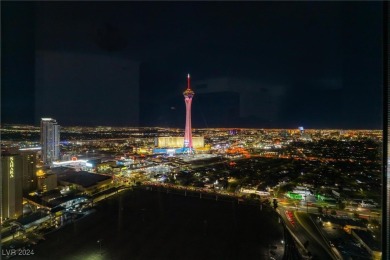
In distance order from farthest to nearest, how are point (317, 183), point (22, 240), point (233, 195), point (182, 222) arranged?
point (317, 183)
point (233, 195)
point (182, 222)
point (22, 240)

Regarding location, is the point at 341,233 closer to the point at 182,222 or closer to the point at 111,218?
the point at 182,222

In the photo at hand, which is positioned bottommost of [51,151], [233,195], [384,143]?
[233,195]

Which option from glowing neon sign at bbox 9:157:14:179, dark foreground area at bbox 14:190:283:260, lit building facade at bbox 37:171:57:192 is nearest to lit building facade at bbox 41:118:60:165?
lit building facade at bbox 37:171:57:192

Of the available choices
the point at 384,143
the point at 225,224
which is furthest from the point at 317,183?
the point at 384,143

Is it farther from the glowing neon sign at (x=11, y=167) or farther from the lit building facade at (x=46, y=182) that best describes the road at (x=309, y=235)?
the lit building facade at (x=46, y=182)

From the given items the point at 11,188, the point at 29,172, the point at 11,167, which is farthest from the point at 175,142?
the point at 11,188

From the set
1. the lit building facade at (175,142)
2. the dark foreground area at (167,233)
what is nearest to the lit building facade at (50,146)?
the dark foreground area at (167,233)

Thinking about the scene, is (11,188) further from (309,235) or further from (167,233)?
(309,235)

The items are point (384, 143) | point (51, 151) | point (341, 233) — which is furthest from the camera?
point (51, 151)
